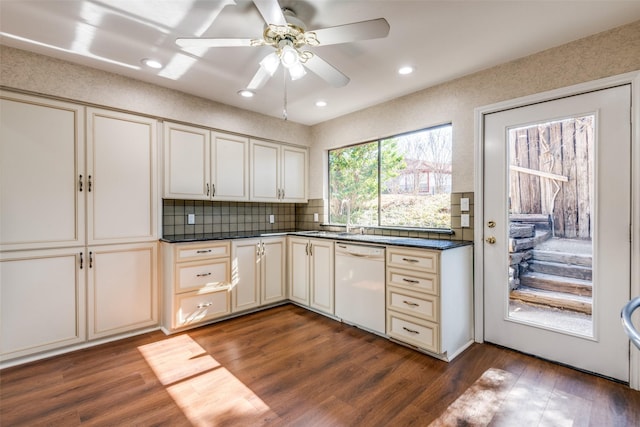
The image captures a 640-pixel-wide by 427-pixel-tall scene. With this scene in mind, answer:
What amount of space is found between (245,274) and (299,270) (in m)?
0.66

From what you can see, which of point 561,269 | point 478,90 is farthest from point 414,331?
point 478,90

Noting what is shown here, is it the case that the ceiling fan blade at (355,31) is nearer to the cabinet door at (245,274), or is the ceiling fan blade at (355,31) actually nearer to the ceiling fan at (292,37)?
the ceiling fan at (292,37)

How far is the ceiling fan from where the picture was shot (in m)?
1.57

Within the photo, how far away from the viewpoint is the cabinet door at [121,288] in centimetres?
263

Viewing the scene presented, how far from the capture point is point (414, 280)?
8.16ft

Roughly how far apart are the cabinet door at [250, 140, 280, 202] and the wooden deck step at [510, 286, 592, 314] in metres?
2.89

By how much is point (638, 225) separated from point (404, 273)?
1.57 meters

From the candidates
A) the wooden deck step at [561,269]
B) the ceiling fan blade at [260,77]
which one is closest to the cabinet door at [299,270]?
the ceiling fan blade at [260,77]

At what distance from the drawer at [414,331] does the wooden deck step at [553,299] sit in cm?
79

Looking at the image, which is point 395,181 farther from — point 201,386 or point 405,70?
point 201,386

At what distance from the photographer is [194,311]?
9.80 feet

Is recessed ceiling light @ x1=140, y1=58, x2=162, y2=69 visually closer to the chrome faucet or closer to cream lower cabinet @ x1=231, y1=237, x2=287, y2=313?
cream lower cabinet @ x1=231, y1=237, x2=287, y2=313

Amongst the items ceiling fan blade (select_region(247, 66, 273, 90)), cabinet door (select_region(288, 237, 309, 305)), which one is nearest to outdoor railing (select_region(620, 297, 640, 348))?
ceiling fan blade (select_region(247, 66, 273, 90))

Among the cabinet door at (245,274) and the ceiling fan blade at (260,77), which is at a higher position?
the ceiling fan blade at (260,77)
